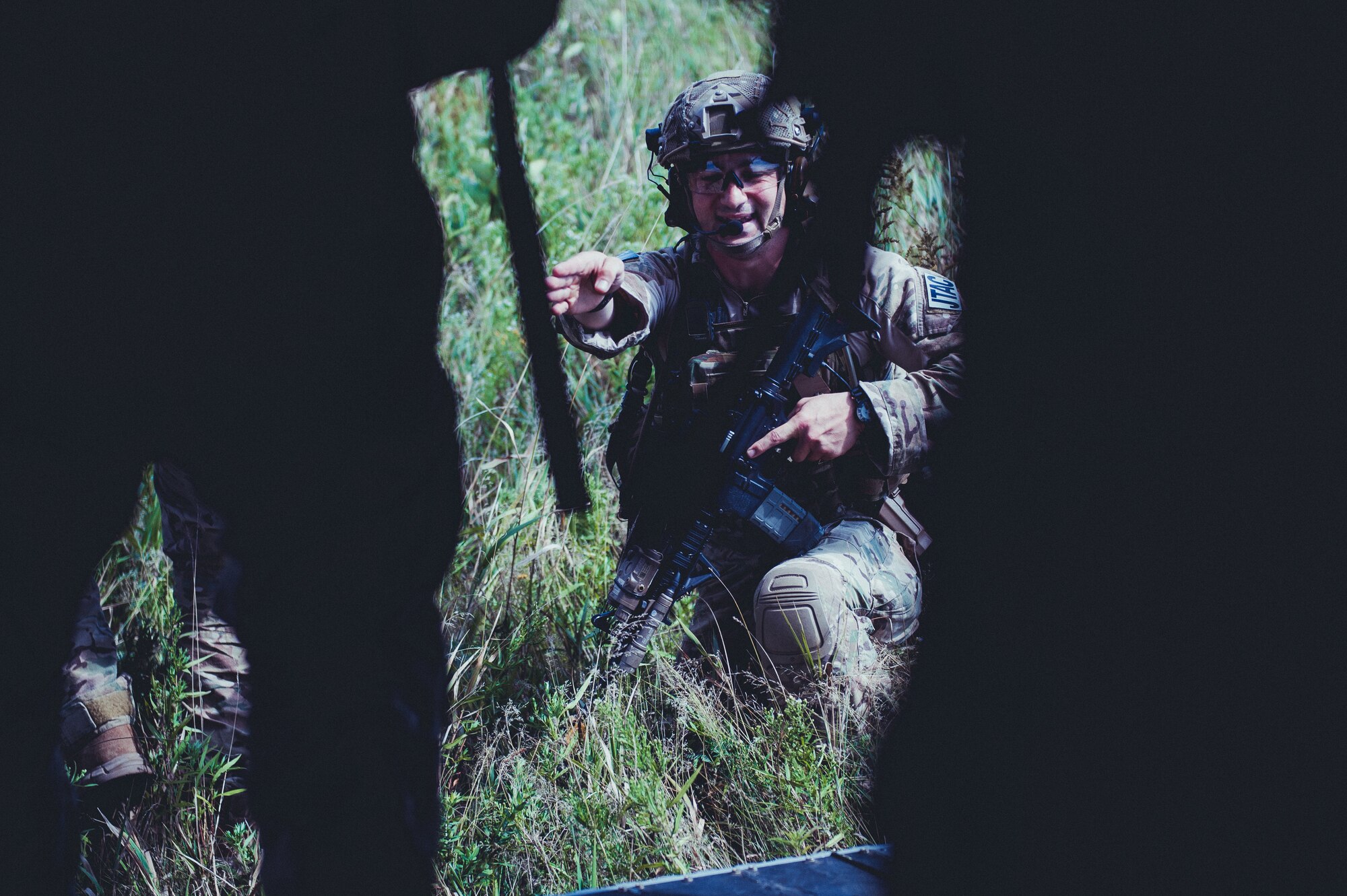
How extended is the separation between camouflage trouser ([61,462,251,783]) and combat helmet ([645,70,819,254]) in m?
1.53

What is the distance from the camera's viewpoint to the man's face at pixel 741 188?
2576 millimetres

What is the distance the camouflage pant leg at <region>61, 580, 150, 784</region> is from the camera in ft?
8.06

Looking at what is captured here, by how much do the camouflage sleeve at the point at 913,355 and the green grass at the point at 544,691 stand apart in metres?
0.67

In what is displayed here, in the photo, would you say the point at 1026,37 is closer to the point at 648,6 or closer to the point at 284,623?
the point at 284,623

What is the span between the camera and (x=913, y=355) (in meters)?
2.62

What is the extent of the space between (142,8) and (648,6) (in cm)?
470

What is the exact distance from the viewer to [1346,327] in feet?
3.04

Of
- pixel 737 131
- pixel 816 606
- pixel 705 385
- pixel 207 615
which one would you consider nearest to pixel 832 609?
pixel 816 606

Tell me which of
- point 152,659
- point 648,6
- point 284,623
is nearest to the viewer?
point 284,623

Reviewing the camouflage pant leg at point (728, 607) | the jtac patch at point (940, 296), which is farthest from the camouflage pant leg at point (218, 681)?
the jtac patch at point (940, 296)

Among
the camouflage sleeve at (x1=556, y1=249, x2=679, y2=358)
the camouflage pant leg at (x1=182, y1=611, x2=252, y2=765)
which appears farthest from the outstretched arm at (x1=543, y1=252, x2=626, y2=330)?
the camouflage pant leg at (x1=182, y1=611, x2=252, y2=765)

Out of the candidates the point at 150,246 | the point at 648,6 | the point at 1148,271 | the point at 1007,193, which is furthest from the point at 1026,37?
the point at 648,6

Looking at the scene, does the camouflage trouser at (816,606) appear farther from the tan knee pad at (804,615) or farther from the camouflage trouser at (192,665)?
the camouflage trouser at (192,665)

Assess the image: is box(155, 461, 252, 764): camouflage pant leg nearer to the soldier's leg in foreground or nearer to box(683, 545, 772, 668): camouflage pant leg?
box(683, 545, 772, 668): camouflage pant leg
